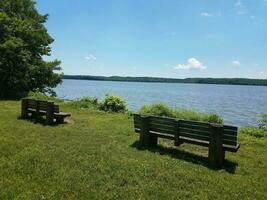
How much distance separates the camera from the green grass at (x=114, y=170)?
5.59 metres

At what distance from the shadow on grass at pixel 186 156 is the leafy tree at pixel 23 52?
52.5 ft

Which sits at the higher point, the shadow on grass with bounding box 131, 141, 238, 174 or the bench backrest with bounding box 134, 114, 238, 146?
the bench backrest with bounding box 134, 114, 238, 146

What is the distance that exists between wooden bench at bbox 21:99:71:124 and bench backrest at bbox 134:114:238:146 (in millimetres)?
4048

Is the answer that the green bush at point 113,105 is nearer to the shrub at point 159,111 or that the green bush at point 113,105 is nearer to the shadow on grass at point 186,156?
the shrub at point 159,111

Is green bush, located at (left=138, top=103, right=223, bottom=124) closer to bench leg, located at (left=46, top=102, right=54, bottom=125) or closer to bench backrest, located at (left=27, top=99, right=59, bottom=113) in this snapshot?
bench backrest, located at (left=27, top=99, right=59, bottom=113)

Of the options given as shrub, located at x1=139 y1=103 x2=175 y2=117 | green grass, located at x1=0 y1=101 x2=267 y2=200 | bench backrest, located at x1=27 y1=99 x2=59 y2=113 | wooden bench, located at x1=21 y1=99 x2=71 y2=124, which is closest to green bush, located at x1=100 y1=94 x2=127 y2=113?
shrub, located at x1=139 y1=103 x2=175 y2=117

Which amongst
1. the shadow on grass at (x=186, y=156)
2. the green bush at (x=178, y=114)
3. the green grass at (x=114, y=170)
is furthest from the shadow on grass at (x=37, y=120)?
the green bush at (x=178, y=114)

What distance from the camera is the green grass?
559 centimetres

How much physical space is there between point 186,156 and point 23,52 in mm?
17659

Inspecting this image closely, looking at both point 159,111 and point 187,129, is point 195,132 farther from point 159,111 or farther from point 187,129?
point 159,111

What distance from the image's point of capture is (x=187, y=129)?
27.5 ft

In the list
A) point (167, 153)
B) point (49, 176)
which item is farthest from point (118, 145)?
point (49, 176)

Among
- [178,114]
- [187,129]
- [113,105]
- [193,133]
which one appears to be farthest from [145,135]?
[113,105]

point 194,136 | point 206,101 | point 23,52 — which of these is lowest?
point 206,101
